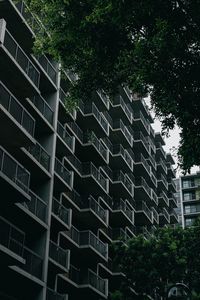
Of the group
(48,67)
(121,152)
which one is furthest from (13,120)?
(121,152)

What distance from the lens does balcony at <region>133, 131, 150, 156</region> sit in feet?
178

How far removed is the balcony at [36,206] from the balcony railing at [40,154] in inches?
105

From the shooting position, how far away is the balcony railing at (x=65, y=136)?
3512cm

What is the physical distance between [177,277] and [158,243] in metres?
2.65

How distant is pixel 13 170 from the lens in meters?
25.6

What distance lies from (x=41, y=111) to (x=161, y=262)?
1228 cm

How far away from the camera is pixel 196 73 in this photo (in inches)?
653

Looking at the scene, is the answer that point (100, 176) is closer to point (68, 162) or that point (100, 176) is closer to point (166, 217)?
point (68, 162)

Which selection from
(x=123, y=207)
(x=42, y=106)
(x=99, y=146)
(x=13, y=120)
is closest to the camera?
(x=13, y=120)

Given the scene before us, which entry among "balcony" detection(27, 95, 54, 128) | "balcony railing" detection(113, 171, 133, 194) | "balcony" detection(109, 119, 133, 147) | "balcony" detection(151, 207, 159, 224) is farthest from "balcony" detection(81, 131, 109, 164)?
"balcony" detection(151, 207, 159, 224)

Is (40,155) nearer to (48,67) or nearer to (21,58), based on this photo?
(21,58)

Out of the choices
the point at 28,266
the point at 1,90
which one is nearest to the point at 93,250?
the point at 28,266

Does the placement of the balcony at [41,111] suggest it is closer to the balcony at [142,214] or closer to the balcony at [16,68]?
the balcony at [16,68]

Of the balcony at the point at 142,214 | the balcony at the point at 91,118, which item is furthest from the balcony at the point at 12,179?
the balcony at the point at 142,214
